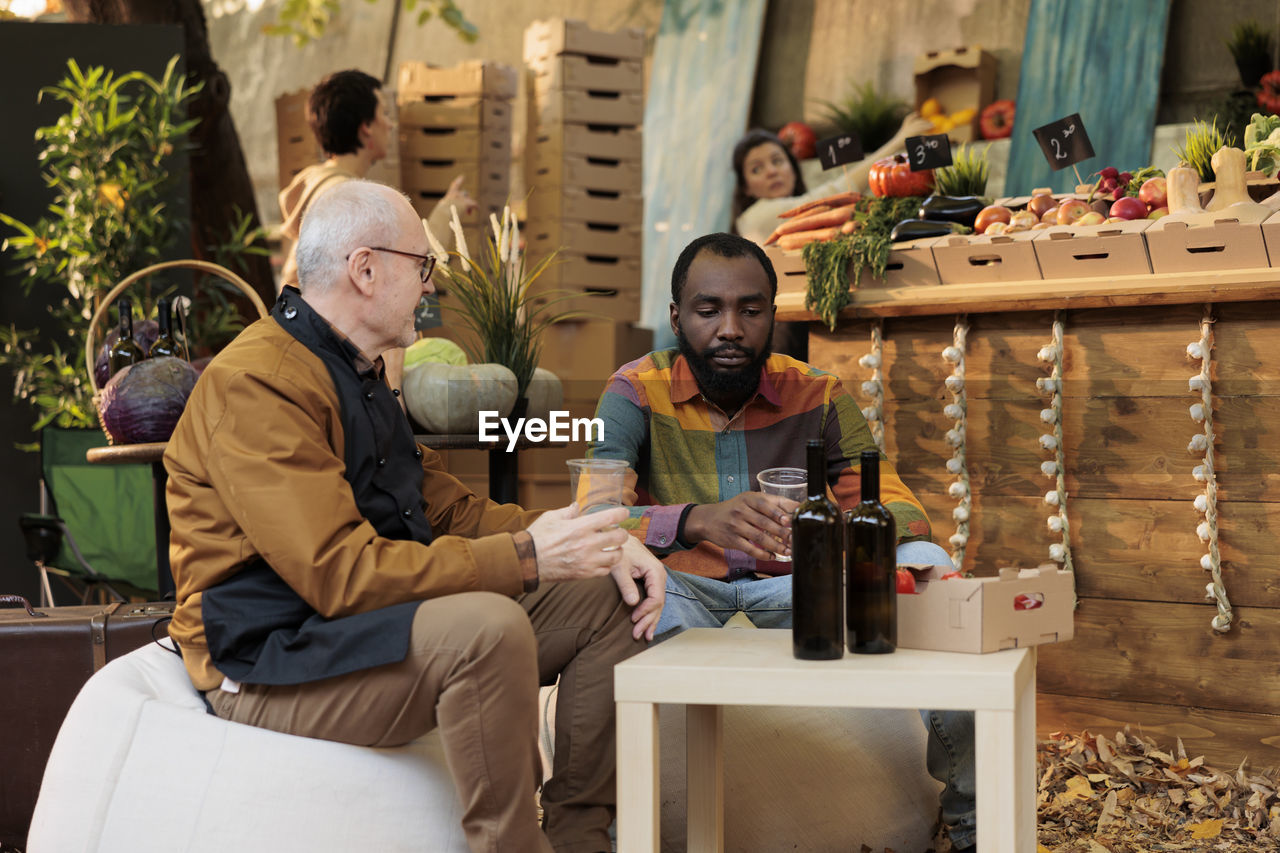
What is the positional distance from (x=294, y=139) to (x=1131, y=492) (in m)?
4.22

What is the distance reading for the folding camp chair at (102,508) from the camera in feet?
12.8

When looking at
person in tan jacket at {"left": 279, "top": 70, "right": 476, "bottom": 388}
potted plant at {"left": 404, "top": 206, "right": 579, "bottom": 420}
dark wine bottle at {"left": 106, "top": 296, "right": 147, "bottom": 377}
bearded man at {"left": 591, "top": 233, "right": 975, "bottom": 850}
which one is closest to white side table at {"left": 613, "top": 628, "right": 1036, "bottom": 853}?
bearded man at {"left": 591, "top": 233, "right": 975, "bottom": 850}

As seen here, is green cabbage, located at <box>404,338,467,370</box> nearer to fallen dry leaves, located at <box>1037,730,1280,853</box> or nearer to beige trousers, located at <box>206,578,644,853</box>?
beige trousers, located at <box>206,578,644,853</box>

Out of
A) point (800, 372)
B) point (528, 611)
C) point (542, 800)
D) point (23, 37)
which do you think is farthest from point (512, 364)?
point (23, 37)

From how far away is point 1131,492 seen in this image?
280cm

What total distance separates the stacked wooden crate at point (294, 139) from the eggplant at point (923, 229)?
3.35 metres

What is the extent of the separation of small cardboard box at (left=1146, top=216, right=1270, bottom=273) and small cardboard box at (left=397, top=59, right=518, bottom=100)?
3.22 meters

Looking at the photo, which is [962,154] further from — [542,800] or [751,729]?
[542,800]

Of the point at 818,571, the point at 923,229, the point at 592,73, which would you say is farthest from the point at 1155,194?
the point at 592,73

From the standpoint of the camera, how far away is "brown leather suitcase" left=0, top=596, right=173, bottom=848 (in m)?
2.27

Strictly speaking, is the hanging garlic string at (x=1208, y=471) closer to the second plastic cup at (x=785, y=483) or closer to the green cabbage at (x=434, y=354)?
the second plastic cup at (x=785, y=483)

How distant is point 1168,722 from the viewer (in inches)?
108

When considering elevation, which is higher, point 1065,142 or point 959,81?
point 959,81

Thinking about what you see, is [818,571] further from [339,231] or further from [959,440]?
[959,440]
